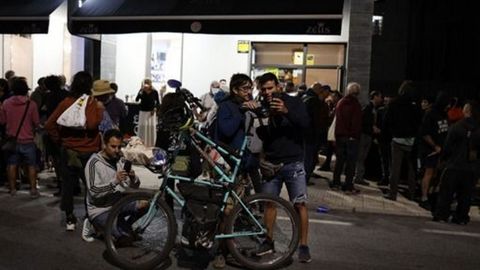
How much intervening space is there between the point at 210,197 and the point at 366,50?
8089 millimetres

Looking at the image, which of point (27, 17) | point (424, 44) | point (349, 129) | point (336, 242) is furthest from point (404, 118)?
point (27, 17)

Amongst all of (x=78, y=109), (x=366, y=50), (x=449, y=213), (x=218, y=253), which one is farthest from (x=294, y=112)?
(x=366, y=50)

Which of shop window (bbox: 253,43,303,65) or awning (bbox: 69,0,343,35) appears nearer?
awning (bbox: 69,0,343,35)

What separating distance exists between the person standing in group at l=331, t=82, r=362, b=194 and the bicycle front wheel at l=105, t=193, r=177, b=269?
4614 mm

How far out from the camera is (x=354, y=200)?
8672 millimetres

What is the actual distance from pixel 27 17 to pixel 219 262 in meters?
7.83

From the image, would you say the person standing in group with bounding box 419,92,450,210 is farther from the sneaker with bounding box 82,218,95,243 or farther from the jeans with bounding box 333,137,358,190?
the sneaker with bounding box 82,218,95,243

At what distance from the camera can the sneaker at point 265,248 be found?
16.9 feet

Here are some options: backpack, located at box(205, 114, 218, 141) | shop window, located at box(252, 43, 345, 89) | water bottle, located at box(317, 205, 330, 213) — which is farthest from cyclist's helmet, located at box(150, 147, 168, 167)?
shop window, located at box(252, 43, 345, 89)

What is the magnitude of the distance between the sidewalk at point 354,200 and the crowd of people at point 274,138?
0.67 feet

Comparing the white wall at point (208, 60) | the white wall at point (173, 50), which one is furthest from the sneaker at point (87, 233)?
the white wall at point (173, 50)

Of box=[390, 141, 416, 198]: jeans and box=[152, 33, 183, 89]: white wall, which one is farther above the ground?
box=[152, 33, 183, 89]: white wall

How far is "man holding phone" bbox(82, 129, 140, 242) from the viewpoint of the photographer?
5.72m

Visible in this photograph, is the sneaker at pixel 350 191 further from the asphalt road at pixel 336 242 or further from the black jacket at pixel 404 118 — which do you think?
the asphalt road at pixel 336 242
